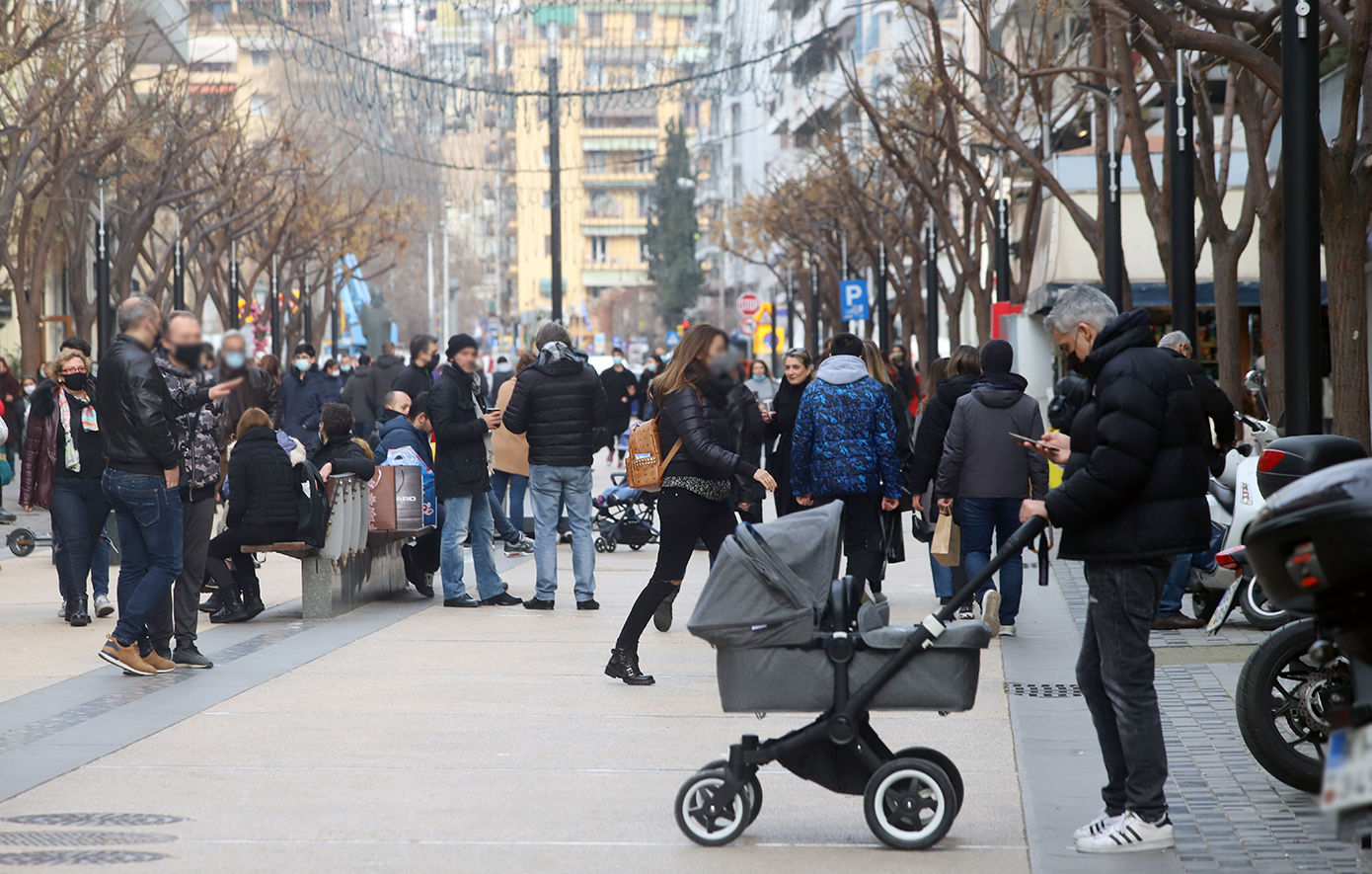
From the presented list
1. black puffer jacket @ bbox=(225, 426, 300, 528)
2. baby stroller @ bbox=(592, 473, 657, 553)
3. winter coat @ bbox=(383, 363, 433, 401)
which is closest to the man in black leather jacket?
black puffer jacket @ bbox=(225, 426, 300, 528)

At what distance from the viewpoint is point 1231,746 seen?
24.6ft

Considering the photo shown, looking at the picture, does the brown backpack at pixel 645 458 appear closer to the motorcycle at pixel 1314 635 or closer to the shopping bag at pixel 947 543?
the shopping bag at pixel 947 543

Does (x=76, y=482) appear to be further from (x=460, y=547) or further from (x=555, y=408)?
(x=555, y=408)

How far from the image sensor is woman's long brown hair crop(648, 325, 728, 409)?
8.90 metres

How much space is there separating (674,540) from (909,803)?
11.6 ft

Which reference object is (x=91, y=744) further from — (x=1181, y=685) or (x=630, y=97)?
(x=630, y=97)

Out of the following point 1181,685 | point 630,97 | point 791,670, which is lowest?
point 1181,685

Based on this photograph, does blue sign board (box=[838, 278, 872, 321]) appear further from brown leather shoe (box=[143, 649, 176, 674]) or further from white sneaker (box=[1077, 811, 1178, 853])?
white sneaker (box=[1077, 811, 1178, 853])

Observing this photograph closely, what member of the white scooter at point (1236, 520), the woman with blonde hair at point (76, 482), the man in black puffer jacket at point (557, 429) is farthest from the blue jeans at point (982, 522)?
the woman with blonde hair at point (76, 482)

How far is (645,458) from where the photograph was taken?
10070 millimetres

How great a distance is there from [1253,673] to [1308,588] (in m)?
2.19

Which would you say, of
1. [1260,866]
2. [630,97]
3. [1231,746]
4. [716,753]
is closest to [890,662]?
[1260,866]

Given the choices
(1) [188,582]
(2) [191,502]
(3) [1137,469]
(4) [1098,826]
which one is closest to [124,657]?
(1) [188,582]

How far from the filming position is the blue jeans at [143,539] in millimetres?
9117
